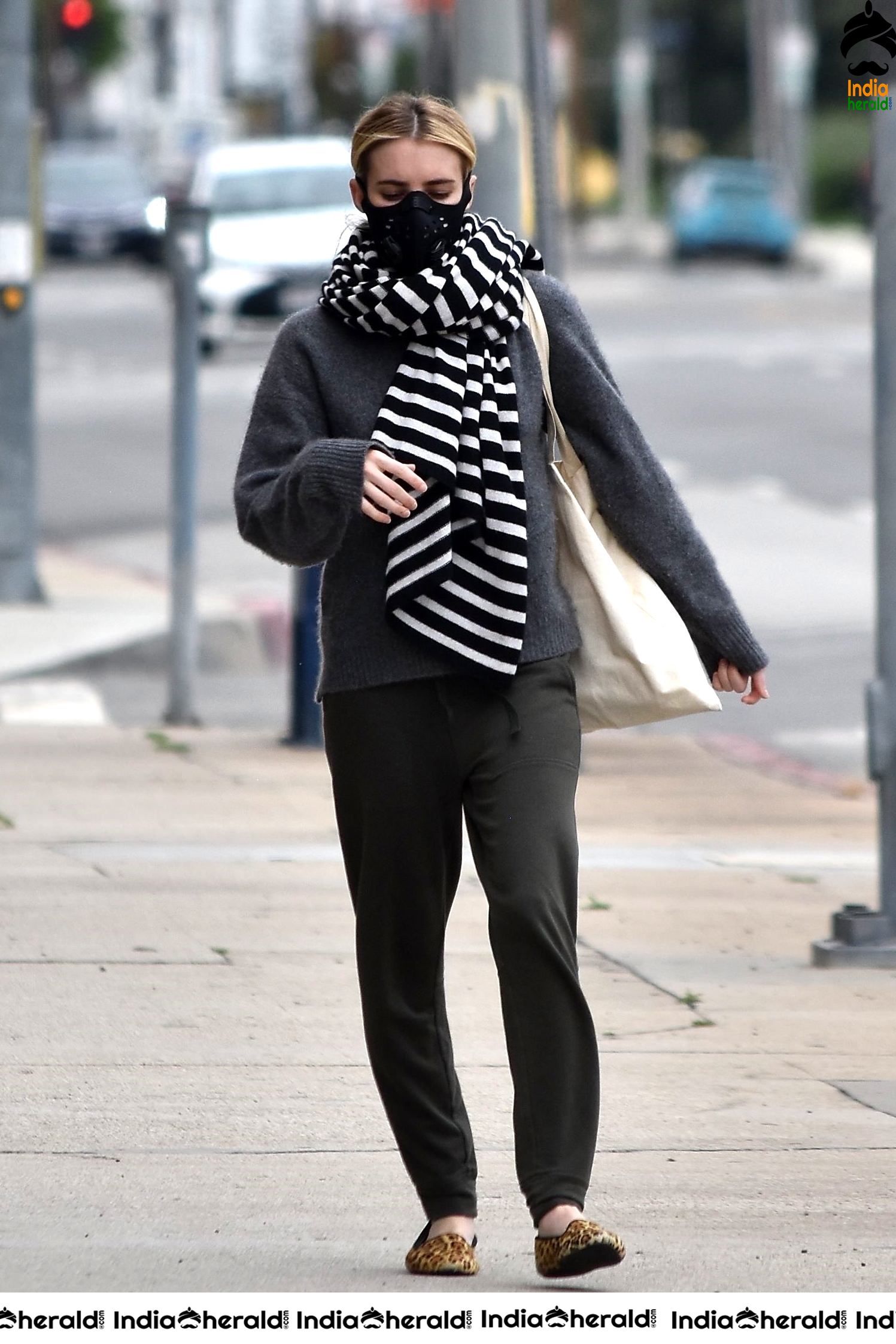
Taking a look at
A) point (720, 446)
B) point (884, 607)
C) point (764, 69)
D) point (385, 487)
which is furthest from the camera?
point (764, 69)

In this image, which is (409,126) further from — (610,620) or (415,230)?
(610,620)

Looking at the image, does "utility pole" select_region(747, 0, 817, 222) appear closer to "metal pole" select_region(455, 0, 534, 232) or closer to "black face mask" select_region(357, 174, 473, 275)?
"metal pole" select_region(455, 0, 534, 232)

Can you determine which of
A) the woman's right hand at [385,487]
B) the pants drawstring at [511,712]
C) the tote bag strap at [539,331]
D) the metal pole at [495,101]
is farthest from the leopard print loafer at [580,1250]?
the metal pole at [495,101]

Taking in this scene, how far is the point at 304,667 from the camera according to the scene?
10406 mm

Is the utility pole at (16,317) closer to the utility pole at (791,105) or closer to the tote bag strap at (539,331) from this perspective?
the tote bag strap at (539,331)

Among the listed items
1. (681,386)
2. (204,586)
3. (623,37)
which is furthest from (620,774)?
(623,37)

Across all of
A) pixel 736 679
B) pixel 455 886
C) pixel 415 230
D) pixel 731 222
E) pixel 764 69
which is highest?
pixel 415 230

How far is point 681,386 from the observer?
A: 25766mm

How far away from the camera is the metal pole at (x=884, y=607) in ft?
23.2

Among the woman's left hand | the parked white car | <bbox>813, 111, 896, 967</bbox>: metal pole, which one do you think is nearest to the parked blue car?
the parked white car

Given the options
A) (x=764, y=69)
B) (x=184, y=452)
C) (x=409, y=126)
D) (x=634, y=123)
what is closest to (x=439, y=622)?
(x=409, y=126)

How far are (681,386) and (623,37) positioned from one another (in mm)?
71725

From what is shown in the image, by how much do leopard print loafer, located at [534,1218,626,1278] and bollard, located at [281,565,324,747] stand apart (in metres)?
5.97

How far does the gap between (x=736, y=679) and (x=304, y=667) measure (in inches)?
234
